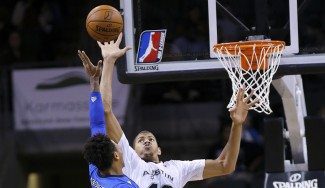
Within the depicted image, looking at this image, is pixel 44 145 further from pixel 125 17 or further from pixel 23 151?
pixel 125 17

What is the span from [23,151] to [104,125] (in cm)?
570

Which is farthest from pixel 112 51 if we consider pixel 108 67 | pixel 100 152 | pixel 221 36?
pixel 221 36

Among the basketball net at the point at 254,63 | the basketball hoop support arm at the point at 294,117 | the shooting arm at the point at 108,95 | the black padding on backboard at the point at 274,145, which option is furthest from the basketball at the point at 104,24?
the black padding on backboard at the point at 274,145

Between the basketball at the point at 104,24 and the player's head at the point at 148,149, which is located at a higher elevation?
the basketball at the point at 104,24

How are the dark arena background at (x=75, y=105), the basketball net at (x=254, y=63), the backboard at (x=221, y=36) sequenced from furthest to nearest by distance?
the dark arena background at (x=75, y=105) < the backboard at (x=221, y=36) < the basketball net at (x=254, y=63)

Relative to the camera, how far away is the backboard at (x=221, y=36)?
5.22 meters

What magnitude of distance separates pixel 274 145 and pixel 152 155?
4.67 ft

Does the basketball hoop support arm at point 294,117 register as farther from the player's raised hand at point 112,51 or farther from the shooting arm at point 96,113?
the shooting arm at point 96,113

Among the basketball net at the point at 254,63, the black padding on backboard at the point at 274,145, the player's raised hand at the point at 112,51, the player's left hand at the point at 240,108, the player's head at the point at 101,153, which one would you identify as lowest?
the black padding on backboard at the point at 274,145

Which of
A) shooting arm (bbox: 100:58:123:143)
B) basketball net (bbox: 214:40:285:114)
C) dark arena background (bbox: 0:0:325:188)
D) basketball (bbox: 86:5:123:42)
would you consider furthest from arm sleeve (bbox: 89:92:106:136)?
dark arena background (bbox: 0:0:325:188)

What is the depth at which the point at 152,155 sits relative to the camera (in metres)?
4.80

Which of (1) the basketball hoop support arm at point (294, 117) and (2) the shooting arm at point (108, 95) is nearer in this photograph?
(2) the shooting arm at point (108, 95)

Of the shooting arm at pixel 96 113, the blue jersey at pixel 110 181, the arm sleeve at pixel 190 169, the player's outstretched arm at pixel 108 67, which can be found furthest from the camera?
the arm sleeve at pixel 190 169

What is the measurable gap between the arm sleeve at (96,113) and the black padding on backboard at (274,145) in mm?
2019
